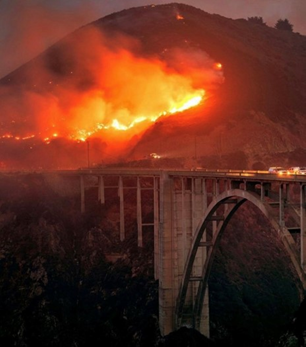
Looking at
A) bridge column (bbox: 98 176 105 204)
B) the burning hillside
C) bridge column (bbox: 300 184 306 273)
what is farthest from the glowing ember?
bridge column (bbox: 300 184 306 273)

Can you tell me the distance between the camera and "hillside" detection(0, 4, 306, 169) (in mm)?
124438

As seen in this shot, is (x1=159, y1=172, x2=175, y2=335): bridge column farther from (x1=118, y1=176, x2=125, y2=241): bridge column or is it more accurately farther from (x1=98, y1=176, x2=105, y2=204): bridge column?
(x1=98, y1=176, x2=105, y2=204): bridge column

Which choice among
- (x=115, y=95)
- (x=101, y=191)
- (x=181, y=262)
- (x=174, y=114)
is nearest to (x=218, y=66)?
(x=115, y=95)

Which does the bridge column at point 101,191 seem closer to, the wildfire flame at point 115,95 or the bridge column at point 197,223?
the bridge column at point 197,223

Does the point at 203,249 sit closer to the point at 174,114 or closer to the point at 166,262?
the point at 166,262

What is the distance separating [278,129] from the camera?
423 ft

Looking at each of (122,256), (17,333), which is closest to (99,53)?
(122,256)

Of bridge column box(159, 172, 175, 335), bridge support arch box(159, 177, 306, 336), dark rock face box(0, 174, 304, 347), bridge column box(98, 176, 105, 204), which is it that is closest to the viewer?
bridge support arch box(159, 177, 306, 336)

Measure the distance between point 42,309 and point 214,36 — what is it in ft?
438

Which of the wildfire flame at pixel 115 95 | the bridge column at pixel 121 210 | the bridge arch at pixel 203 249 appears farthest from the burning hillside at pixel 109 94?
Result: the bridge arch at pixel 203 249

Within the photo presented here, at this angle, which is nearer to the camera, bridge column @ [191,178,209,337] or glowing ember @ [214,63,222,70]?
bridge column @ [191,178,209,337]

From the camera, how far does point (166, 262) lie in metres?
61.7

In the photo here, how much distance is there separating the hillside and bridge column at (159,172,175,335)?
47.8 m

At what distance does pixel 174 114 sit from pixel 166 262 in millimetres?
85174
